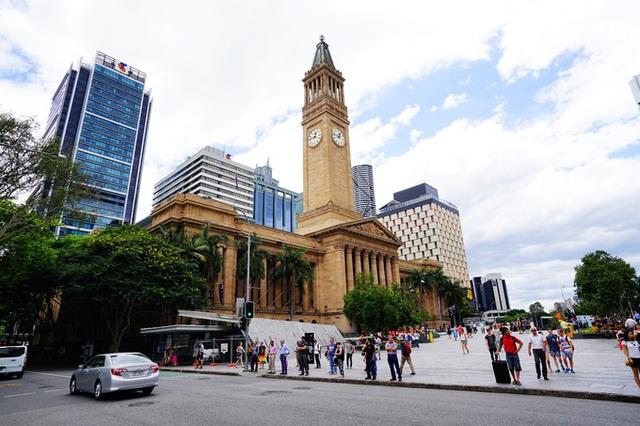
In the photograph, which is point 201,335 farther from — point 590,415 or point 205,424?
point 590,415

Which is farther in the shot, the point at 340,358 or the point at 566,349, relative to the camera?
the point at 340,358

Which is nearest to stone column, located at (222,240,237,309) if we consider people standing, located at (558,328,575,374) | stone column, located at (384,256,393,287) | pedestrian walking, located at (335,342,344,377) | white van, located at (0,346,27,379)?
white van, located at (0,346,27,379)

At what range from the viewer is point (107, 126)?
Result: 131 meters

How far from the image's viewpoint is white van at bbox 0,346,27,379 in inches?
920

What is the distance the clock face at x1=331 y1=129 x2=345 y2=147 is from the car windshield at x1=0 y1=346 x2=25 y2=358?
5121 cm

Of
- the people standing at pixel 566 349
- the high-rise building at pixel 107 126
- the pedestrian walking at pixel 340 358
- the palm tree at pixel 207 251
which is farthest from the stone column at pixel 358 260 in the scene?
the high-rise building at pixel 107 126

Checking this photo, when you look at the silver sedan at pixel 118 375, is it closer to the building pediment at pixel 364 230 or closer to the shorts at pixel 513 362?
the shorts at pixel 513 362

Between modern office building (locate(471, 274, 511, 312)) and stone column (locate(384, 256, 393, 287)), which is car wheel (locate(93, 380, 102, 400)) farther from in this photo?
modern office building (locate(471, 274, 511, 312))

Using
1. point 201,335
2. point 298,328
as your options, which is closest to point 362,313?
point 298,328

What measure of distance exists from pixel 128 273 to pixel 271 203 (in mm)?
128440

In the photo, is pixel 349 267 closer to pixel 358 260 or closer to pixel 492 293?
pixel 358 260

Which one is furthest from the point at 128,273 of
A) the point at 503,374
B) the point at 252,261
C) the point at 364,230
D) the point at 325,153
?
the point at 325,153

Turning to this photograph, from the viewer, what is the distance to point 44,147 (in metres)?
22.6

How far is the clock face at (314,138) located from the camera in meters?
66.0
